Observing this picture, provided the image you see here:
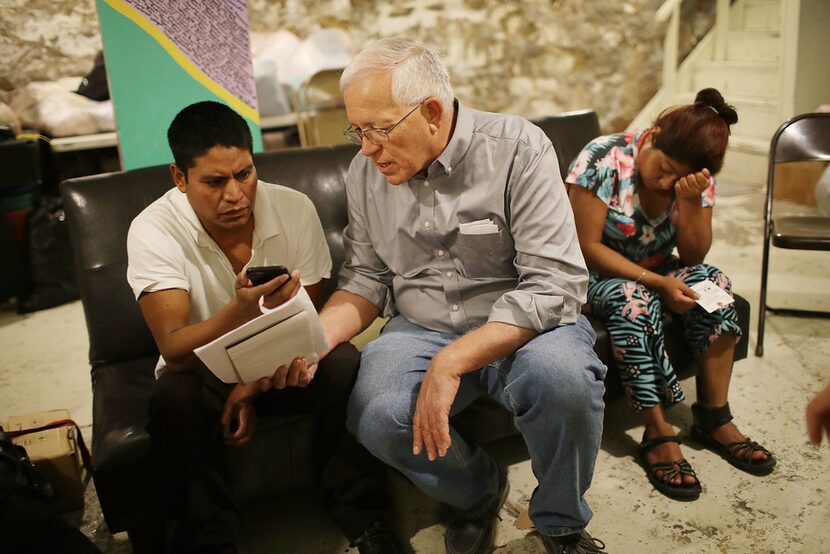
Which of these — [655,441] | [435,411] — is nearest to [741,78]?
[655,441]

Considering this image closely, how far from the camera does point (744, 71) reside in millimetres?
5492

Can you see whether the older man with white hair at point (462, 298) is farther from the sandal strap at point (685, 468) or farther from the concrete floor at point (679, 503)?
the sandal strap at point (685, 468)

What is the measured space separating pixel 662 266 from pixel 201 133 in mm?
1494

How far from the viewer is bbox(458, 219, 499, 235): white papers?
188cm

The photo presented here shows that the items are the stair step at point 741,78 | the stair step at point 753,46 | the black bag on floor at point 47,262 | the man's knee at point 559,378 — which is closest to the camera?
the man's knee at point 559,378

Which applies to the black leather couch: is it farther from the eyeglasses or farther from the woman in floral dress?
the eyeglasses

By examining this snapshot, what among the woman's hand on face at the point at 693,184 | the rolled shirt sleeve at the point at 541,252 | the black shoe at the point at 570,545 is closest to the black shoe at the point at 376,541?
the black shoe at the point at 570,545

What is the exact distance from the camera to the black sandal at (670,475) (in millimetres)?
2064

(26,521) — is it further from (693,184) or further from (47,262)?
(47,262)

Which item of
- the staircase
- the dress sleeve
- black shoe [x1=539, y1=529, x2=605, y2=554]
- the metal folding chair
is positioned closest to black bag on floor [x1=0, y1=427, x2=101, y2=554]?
black shoe [x1=539, y1=529, x2=605, y2=554]

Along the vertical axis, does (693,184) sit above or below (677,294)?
above

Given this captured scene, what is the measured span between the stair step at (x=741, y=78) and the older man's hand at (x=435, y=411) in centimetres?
434

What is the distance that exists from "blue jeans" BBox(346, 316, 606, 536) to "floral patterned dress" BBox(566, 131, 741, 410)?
28cm

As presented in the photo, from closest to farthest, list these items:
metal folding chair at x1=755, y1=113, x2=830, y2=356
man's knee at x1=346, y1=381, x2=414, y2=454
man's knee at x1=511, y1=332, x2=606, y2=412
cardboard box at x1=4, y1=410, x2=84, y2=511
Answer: man's knee at x1=511, y1=332, x2=606, y2=412 → man's knee at x1=346, y1=381, x2=414, y2=454 → cardboard box at x1=4, y1=410, x2=84, y2=511 → metal folding chair at x1=755, y1=113, x2=830, y2=356
